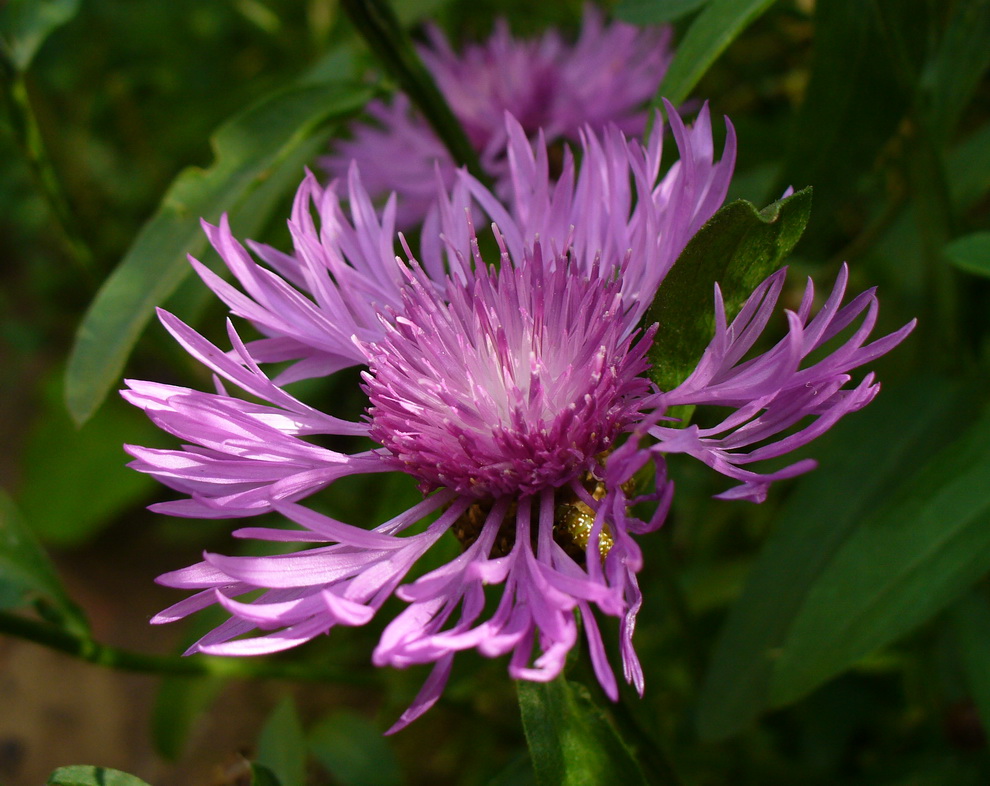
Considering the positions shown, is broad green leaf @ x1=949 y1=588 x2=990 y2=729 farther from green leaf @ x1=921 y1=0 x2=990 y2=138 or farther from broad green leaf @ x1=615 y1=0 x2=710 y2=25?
broad green leaf @ x1=615 y1=0 x2=710 y2=25

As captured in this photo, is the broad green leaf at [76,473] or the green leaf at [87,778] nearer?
the green leaf at [87,778]

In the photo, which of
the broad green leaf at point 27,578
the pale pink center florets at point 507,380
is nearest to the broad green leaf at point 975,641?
the pale pink center florets at point 507,380

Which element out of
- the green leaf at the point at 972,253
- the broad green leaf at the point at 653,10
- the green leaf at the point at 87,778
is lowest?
the green leaf at the point at 87,778

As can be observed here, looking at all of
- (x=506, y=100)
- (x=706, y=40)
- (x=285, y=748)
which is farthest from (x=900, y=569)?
(x=506, y=100)

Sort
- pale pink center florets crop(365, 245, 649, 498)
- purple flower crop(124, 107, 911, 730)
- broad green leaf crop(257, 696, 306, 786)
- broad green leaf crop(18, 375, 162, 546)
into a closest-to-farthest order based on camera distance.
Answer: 1. purple flower crop(124, 107, 911, 730)
2. pale pink center florets crop(365, 245, 649, 498)
3. broad green leaf crop(257, 696, 306, 786)
4. broad green leaf crop(18, 375, 162, 546)

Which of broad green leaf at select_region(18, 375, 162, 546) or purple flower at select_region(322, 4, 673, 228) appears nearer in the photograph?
purple flower at select_region(322, 4, 673, 228)

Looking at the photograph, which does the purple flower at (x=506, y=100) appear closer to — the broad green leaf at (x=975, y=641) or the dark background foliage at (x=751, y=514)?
the dark background foliage at (x=751, y=514)

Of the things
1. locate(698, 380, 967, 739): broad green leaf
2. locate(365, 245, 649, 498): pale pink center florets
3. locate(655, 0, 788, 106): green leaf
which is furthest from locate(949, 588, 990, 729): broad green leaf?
locate(655, 0, 788, 106): green leaf
